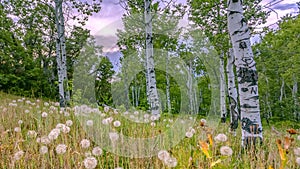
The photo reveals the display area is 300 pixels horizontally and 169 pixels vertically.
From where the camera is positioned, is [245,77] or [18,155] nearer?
[18,155]

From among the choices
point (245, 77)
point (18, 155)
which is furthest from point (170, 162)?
point (245, 77)

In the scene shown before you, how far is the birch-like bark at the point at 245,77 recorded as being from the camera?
3.17 metres

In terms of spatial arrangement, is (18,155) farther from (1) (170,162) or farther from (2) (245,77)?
(2) (245,77)

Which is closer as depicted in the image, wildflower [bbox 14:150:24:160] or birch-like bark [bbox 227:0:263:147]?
wildflower [bbox 14:150:24:160]

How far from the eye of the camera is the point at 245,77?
322 centimetres

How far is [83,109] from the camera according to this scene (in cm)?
504

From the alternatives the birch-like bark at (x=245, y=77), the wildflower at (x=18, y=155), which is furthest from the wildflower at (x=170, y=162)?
the birch-like bark at (x=245, y=77)

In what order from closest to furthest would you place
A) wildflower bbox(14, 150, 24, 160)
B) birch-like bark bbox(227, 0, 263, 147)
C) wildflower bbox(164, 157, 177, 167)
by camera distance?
wildflower bbox(164, 157, 177, 167)
wildflower bbox(14, 150, 24, 160)
birch-like bark bbox(227, 0, 263, 147)

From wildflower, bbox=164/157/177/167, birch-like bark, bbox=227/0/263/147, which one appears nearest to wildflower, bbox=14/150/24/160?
wildflower, bbox=164/157/177/167

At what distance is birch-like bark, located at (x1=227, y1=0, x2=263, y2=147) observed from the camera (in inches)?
125

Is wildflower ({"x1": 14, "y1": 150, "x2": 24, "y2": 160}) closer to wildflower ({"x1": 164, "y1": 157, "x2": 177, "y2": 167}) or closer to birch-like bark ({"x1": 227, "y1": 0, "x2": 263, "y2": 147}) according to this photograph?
wildflower ({"x1": 164, "y1": 157, "x2": 177, "y2": 167})

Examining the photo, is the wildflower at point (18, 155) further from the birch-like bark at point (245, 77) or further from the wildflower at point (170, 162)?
the birch-like bark at point (245, 77)

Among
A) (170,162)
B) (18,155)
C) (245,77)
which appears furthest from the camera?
(245,77)

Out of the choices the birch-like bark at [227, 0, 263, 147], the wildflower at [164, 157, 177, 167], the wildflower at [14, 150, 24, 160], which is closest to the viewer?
the wildflower at [164, 157, 177, 167]
